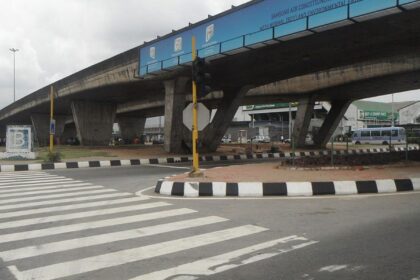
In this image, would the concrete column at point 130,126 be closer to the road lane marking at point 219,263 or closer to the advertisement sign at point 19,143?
the advertisement sign at point 19,143

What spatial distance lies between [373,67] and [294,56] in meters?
10.0

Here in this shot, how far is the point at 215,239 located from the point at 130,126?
74855 mm

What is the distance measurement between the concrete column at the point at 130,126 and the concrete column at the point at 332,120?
42.3 metres

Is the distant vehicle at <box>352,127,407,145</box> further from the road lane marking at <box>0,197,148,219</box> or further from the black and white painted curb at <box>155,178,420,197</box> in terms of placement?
the road lane marking at <box>0,197,148,219</box>

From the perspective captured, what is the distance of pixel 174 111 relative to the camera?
98.7ft

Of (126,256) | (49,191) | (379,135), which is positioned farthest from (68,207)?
(379,135)

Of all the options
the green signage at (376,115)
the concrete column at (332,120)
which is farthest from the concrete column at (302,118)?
the green signage at (376,115)

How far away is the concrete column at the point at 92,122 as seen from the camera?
47406mm

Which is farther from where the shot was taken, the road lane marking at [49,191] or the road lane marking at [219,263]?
the road lane marking at [49,191]

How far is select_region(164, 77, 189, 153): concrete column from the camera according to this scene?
2989cm

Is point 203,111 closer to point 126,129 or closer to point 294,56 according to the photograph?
point 294,56

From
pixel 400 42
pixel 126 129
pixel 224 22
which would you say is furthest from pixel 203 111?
pixel 126 129

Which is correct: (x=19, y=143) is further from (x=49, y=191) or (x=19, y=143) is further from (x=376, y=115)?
(x=376, y=115)

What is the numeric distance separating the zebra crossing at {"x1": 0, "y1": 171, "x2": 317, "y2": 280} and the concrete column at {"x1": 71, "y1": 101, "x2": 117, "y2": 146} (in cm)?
3860
